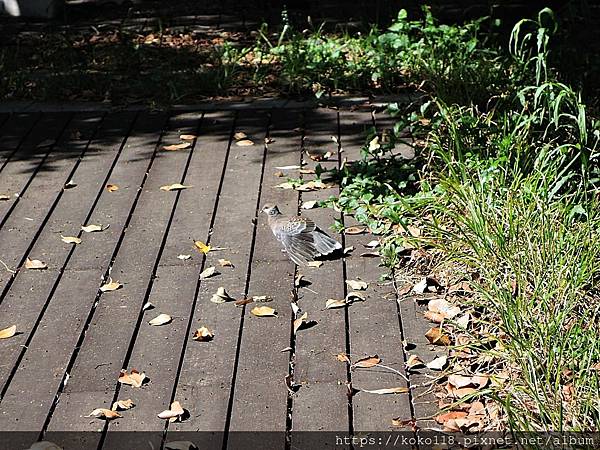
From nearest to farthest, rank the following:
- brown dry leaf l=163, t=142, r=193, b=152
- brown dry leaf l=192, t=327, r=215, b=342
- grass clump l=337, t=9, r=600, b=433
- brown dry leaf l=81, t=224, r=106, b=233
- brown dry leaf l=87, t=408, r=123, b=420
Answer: grass clump l=337, t=9, r=600, b=433
brown dry leaf l=87, t=408, r=123, b=420
brown dry leaf l=192, t=327, r=215, b=342
brown dry leaf l=81, t=224, r=106, b=233
brown dry leaf l=163, t=142, r=193, b=152

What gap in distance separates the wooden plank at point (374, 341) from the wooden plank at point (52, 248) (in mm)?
1369

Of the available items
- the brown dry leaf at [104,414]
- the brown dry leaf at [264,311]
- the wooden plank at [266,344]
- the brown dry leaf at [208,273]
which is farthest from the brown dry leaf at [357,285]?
the brown dry leaf at [104,414]

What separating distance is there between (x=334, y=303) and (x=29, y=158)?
2.78 meters

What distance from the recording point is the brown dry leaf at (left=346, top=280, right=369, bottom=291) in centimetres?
457

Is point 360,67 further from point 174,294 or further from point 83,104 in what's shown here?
point 174,294

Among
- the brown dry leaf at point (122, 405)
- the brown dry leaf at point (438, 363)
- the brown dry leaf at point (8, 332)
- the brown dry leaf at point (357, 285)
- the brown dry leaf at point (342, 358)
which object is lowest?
the brown dry leaf at point (357, 285)

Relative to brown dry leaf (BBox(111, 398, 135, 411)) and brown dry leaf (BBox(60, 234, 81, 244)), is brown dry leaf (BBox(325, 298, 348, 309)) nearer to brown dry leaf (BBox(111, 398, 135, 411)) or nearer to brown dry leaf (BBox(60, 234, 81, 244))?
brown dry leaf (BBox(111, 398, 135, 411))

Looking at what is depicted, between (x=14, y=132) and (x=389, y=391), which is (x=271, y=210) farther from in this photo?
(x=14, y=132)

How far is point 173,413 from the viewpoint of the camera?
368cm

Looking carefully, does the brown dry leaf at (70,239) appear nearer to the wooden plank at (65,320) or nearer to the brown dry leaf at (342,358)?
the wooden plank at (65,320)

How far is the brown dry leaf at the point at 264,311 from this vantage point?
437cm

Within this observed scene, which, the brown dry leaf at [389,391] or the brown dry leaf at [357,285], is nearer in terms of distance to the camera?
the brown dry leaf at [389,391]

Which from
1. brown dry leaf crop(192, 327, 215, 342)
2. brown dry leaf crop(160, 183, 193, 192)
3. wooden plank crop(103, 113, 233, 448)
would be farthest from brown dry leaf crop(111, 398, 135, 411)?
brown dry leaf crop(160, 183, 193, 192)

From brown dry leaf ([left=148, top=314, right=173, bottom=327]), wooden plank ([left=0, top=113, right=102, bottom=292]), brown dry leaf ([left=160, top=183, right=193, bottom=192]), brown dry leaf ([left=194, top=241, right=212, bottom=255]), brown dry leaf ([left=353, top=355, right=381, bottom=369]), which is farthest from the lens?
brown dry leaf ([left=160, top=183, right=193, bottom=192])
